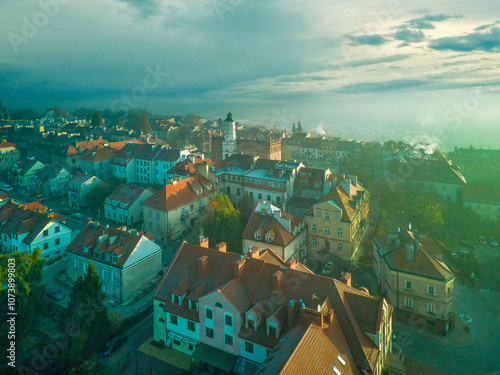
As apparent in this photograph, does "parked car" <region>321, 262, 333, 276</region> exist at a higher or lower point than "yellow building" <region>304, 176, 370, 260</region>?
lower

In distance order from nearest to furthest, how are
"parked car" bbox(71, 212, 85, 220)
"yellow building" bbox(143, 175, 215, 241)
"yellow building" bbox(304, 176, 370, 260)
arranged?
1. "yellow building" bbox(304, 176, 370, 260)
2. "yellow building" bbox(143, 175, 215, 241)
3. "parked car" bbox(71, 212, 85, 220)

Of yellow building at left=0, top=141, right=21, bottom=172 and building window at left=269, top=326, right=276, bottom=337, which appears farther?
yellow building at left=0, top=141, right=21, bottom=172

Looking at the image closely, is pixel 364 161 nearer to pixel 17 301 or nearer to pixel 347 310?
pixel 347 310

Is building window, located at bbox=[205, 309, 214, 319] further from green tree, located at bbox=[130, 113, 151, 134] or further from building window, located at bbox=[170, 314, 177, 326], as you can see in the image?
green tree, located at bbox=[130, 113, 151, 134]

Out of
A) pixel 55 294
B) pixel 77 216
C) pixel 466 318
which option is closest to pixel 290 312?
pixel 466 318

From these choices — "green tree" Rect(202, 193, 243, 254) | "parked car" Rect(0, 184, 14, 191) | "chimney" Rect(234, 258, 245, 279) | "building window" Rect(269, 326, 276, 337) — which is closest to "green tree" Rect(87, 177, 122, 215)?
"parked car" Rect(0, 184, 14, 191)

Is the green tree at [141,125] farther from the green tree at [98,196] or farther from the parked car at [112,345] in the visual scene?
the parked car at [112,345]

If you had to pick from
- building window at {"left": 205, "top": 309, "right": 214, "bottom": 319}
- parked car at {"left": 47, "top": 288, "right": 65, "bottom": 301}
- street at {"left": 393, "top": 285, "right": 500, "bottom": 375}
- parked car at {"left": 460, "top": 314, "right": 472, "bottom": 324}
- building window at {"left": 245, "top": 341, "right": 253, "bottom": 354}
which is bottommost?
street at {"left": 393, "top": 285, "right": 500, "bottom": 375}
